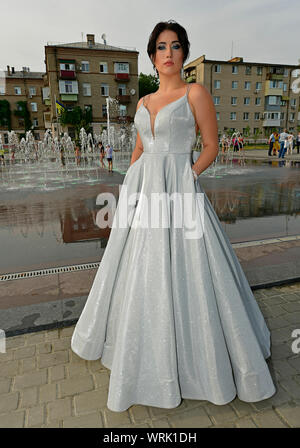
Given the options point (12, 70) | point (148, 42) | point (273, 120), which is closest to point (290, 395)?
point (148, 42)

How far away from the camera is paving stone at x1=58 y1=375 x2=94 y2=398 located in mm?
2146

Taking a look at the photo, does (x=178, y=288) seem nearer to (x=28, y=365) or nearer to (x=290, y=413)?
(x=290, y=413)

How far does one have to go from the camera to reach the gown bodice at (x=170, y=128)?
1.95 metres

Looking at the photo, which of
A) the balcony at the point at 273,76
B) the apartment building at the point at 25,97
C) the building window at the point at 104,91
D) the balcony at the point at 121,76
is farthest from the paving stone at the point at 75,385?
the apartment building at the point at 25,97

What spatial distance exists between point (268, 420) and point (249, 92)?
161 ft

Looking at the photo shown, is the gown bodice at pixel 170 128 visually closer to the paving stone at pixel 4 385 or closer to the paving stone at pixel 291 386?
A: the paving stone at pixel 291 386

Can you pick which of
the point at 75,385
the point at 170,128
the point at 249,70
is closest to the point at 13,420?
the point at 75,385

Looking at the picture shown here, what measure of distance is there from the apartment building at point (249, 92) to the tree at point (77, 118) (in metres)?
16.4

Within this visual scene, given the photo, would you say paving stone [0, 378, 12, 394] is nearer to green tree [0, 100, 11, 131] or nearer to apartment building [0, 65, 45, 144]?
apartment building [0, 65, 45, 144]

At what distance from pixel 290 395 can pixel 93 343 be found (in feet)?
4.59

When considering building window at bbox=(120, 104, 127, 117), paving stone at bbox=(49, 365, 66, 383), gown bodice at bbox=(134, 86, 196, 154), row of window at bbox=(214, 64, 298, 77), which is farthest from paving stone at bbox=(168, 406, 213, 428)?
row of window at bbox=(214, 64, 298, 77)

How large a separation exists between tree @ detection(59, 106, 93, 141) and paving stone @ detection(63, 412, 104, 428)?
3757cm
